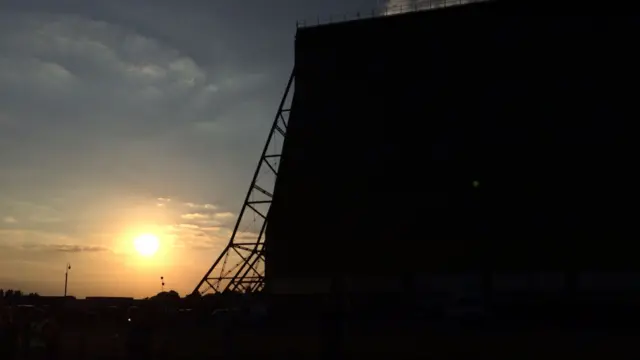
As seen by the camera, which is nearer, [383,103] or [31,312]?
[31,312]

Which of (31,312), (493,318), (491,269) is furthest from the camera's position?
(491,269)

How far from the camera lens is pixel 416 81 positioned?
201 ft

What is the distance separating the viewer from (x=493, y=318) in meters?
43.3

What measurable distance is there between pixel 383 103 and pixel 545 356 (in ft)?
135

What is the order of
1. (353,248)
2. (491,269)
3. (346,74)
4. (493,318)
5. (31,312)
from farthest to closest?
1. (346,74)
2. (353,248)
3. (491,269)
4. (493,318)
5. (31,312)

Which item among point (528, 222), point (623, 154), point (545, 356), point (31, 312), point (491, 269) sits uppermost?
point (623, 154)

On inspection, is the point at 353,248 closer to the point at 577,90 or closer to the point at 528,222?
the point at 528,222

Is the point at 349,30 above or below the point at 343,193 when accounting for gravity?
above

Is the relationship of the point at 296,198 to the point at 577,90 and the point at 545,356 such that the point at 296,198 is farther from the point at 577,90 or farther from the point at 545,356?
the point at 545,356

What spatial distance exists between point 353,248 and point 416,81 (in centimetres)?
1454

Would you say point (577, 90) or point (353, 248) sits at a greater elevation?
point (577, 90)

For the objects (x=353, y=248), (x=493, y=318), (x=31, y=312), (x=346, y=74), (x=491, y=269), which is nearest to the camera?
(x=31, y=312)

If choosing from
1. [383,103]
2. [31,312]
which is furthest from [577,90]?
[31,312]

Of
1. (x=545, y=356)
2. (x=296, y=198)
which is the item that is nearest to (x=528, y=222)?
(x=296, y=198)
